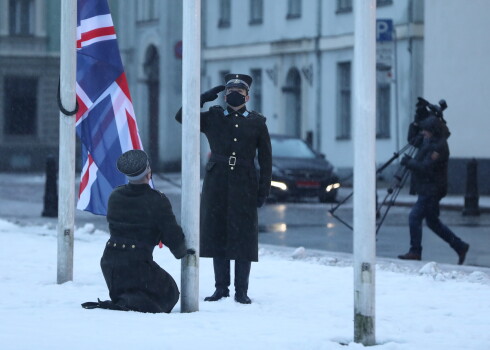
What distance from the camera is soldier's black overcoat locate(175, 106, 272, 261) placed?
11.3 m

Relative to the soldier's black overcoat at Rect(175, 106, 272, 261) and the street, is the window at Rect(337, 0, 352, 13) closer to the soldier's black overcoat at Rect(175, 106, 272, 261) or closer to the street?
the street

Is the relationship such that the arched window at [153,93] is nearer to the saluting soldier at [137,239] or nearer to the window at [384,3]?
the window at [384,3]

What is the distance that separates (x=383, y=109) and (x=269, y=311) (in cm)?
2903

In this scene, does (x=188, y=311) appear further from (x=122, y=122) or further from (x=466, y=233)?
(x=466, y=233)

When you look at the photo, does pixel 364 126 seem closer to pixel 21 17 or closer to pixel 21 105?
pixel 21 105

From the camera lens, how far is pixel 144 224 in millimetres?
10195

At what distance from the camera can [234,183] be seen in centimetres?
1130

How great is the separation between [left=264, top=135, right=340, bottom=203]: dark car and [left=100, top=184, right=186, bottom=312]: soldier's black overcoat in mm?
19448

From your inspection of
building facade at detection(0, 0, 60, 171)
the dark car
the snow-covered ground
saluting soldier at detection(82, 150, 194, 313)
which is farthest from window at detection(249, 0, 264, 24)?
saluting soldier at detection(82, 150, 194, 313)

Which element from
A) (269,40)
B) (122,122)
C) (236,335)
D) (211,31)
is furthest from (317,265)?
(211,31)

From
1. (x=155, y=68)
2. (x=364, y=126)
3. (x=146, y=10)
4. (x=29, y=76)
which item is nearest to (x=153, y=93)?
(x=155, y=68)

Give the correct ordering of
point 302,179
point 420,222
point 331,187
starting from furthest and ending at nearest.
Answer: point 331,187 < point 302,179 < point 420,222

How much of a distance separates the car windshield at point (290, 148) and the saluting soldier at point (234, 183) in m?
19.5

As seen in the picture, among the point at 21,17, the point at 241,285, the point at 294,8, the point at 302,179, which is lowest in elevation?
the point at 241,285
